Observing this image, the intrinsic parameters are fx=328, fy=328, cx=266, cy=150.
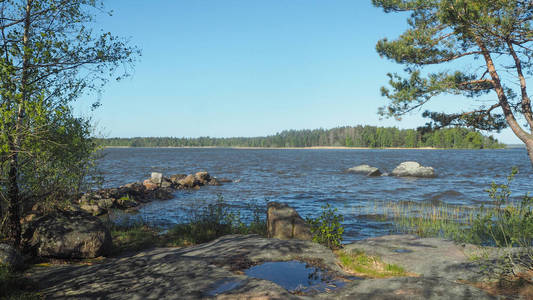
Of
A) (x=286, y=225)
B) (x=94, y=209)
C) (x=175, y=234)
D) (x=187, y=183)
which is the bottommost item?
(x=187, y=183)

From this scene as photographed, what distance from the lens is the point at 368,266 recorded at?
7707 mm

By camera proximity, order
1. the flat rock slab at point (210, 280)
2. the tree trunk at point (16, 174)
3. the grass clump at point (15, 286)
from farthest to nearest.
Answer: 1. the tree trunk at point (16, 174)
2. the grass clump at point (15, 286)
3. the flat rock slab at point (210, 280)

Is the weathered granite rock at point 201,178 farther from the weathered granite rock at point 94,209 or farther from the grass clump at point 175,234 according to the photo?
the grass clump at point 175,234

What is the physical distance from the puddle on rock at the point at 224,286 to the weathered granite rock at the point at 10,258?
4795 millimetres

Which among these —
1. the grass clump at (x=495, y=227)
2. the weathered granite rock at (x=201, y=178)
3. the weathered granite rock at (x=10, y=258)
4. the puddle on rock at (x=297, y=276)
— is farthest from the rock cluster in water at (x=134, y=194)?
the grass clump at (x=495, y=227)

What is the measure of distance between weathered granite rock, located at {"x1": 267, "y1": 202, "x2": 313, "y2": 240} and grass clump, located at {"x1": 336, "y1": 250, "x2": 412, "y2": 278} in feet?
6.26

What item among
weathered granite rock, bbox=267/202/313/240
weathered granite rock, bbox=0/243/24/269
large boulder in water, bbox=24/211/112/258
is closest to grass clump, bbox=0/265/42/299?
weathered granite rock, bbox=0/243/24/269

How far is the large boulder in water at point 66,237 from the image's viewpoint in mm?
8656

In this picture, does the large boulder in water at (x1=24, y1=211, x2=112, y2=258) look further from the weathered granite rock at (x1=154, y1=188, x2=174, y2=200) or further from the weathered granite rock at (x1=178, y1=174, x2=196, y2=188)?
Answer: the weathered granite rock at (x1=178, y1=174, x2=196, y2=188)

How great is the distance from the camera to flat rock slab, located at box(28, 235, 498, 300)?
5551mm

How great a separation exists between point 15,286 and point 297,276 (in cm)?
559

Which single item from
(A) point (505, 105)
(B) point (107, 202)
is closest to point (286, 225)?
(A) point (505, 105)

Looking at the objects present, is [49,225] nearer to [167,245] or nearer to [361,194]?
[167,245]

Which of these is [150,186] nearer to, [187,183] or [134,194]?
[187,183]
